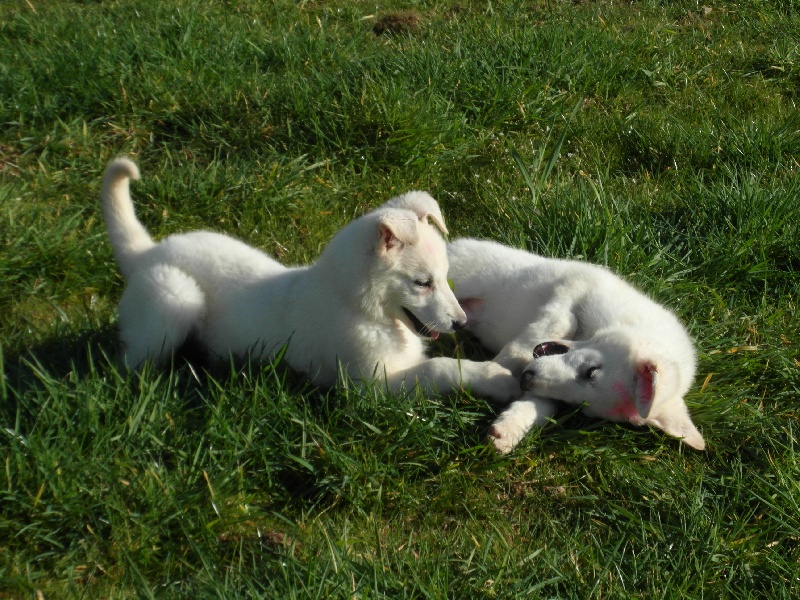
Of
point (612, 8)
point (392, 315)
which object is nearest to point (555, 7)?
point (612, 8)

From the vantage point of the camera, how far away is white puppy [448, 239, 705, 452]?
3578 mm

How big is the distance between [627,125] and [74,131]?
3.39m

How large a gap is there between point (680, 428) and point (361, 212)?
2206 mm

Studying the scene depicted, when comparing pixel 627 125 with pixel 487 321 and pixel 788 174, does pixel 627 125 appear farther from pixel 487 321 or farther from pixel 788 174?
pixel 487 321

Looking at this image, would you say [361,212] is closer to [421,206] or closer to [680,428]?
[421,206]

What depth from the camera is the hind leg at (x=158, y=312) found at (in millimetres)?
3791

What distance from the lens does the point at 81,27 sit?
6.07 meters

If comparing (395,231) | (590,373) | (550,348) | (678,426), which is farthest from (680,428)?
(395,231)

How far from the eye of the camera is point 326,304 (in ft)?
12.2

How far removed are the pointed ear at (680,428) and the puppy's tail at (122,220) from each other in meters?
2.37

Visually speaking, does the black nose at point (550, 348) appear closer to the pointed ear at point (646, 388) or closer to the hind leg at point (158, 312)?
the pointed ear at point (646, 388)

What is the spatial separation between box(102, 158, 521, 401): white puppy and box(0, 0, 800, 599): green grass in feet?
0.50

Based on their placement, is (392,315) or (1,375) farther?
(392,315)

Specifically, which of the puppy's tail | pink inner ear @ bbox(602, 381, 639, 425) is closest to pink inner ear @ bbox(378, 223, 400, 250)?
pink inner ear @ bbox(602, 381, 639, 425)
